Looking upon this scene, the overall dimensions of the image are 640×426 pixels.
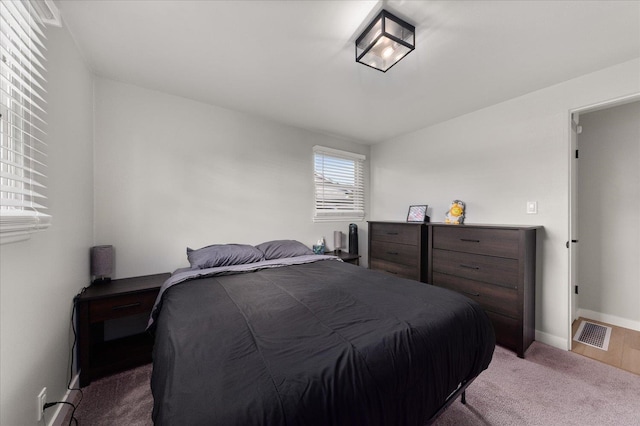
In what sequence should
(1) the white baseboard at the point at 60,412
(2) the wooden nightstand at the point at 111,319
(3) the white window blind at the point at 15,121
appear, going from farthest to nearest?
(2) the wooden nightstand at the point at 111,319
(1) the white baseboard at the point at 60,412
(3) the white window blind at the point at 15,121

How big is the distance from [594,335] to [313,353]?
3364 mm

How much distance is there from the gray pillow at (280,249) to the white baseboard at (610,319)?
3460 mm

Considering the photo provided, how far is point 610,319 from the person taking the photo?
272 cm

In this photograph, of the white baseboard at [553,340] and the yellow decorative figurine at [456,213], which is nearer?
the white baseboard at [553,340]

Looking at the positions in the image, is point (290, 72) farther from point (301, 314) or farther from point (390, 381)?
point (390, 381)

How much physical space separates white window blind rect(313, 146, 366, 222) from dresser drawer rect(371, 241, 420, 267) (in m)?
0.72

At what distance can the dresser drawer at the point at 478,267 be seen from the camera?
2223 mm

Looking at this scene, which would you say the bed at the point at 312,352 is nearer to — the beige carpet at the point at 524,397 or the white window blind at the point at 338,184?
the beige carpet at the point at 524,397

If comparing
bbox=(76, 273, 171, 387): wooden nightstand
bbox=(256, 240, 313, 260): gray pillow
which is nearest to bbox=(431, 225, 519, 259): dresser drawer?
bbox=(256, 240, 313, 260): gray pillow

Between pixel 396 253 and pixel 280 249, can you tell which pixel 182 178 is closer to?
pixel 280 249

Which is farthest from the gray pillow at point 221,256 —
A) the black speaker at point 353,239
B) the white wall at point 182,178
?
the black speaker at point 353,239

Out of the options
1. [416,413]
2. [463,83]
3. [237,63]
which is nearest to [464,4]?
[463,83]

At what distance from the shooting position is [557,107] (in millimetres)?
2316

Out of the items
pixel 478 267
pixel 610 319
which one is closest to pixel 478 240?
pixel 478 267
